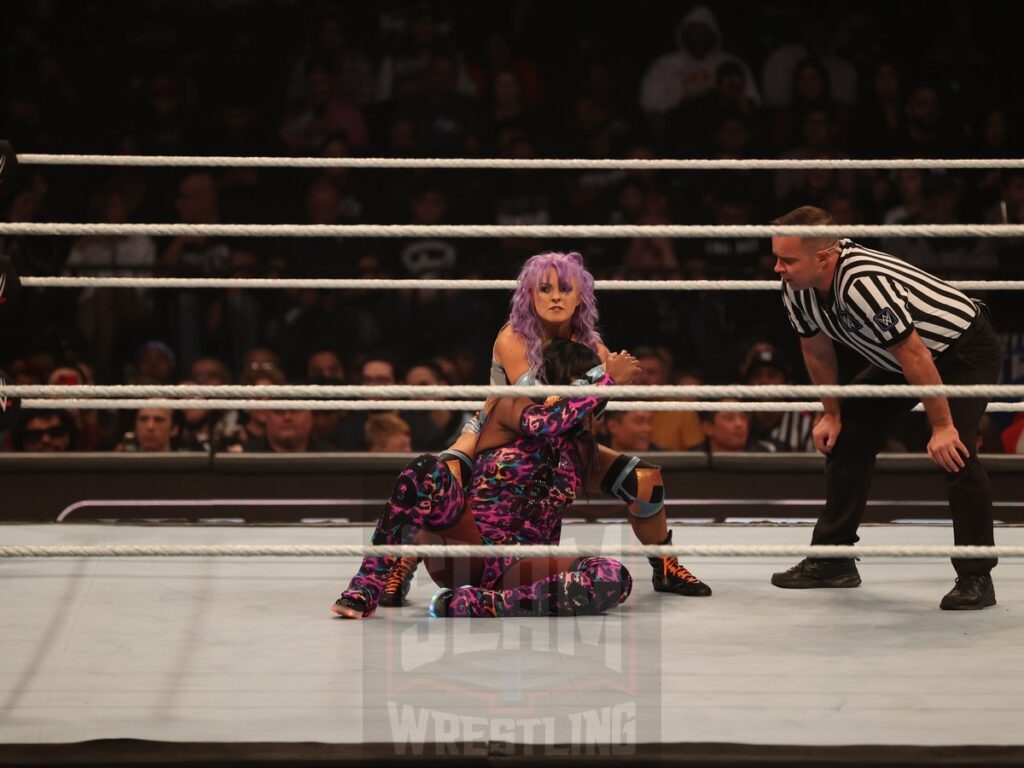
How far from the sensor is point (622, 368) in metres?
2.19

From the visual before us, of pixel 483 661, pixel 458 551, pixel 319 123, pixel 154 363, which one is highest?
pixel 319 123

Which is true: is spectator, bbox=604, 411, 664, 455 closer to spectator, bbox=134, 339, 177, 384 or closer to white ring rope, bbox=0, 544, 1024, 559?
spectator, bbox=134, 339, 177, 384

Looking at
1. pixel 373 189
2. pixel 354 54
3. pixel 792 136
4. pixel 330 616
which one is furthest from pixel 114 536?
pixel 792 136

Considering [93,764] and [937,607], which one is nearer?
[93,764]

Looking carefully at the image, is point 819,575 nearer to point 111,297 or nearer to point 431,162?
point 431,162

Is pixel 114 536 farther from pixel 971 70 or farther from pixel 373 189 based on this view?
pixel 971 70

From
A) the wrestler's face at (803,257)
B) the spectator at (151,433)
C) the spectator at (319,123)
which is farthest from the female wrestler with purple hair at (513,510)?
the spectator at (319,123)

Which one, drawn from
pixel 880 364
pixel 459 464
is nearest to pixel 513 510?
pixel 459 464

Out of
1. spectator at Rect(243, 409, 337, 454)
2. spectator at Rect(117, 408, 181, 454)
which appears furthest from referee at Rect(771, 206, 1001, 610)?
spectator at Rect(117, 408, 181, 454)

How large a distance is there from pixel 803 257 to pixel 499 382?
1.93 ft

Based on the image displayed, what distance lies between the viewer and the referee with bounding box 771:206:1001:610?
2.26 metres

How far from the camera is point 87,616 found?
7.32 ft

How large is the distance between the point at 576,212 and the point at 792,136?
858 mm

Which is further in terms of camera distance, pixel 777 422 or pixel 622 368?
pixel 777 422
